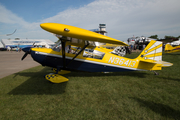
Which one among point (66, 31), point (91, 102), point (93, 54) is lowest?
point (91, 102)

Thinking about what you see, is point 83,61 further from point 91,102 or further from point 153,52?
point 153,52

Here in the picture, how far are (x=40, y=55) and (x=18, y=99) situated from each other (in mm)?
2201

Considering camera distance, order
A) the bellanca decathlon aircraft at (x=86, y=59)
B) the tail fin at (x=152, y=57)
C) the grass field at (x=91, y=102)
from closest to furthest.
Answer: the grass field at (x=91, y=102) → the bellanca decathlon aircraft at (x=86, y=59) → the tail fin at (x=152, y=57)

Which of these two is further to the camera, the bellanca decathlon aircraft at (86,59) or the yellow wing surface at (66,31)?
Result: the bellanca decathlon aircraft at (86,59)

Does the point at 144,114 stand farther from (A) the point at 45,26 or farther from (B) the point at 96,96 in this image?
(A) the point at 45,26

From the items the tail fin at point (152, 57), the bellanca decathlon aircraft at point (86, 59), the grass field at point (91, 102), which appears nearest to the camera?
the grass field at point (91, 102)

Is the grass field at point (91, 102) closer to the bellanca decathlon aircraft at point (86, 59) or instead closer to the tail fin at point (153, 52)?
the bellanca decathlon aircraft at point (86, 59)

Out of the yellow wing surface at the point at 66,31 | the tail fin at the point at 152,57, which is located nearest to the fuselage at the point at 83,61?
the tail fin at the point at 152,57

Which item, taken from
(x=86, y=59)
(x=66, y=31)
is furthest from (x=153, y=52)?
(x=66, y=31)

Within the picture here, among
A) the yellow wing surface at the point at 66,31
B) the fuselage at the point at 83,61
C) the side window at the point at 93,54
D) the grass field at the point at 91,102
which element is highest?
the yellow wing surface at the point at 66,31

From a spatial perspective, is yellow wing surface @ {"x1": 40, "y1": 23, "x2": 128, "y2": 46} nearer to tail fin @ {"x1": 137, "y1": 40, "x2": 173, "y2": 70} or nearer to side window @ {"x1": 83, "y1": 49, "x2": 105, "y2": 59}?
side window @ {"x1": 83, "y1": 49, "x2": 105, "y2": 59}

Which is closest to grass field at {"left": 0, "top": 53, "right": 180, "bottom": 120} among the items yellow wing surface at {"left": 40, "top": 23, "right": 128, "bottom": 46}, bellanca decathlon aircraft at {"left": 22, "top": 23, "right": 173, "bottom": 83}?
bellanca decathlon aircraft at {"left": 22, "top": 23, "right": 173, "bottom": 83}

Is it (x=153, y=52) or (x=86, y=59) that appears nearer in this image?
(x=86, y=59)

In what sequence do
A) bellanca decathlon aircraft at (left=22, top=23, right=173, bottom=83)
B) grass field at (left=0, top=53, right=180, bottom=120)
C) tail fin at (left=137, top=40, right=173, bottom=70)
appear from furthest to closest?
tail fin at (left=137, top=40, right=173, bottom=70)
bellanca decathlon aircraft at (left=22, top=23, right=173, bottom=83)
grass field at (left=0, top=53, right=180, bottom=120)
